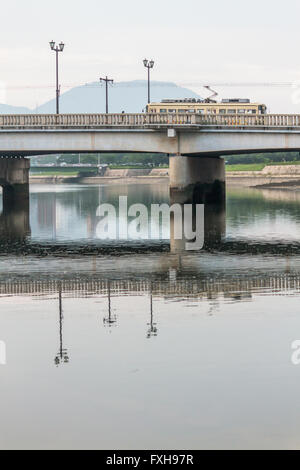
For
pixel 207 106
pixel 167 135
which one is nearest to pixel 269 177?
pixel 207 106

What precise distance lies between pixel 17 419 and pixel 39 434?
778mm

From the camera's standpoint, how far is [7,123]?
2958 inches

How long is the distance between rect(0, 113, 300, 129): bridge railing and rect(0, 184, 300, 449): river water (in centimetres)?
3430

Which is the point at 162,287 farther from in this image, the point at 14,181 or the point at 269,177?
the point at 269,177

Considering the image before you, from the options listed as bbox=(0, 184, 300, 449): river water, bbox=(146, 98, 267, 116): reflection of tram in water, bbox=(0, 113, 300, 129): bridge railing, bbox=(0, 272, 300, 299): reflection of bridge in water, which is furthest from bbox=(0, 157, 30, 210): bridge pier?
bbox=(0, 272, 300, 299): reflection of bridge in water

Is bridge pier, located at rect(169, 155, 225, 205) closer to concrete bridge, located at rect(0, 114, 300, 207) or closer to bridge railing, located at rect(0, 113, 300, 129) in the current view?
concrete bridge, located at rect(0, 114, 300, 207)

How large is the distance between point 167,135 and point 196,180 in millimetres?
8132

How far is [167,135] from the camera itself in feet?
236

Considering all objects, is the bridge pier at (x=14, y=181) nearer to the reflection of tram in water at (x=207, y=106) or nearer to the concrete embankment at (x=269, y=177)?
the reflection of tram in water at (x=207, y=106)

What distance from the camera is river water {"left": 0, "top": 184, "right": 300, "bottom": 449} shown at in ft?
44.6

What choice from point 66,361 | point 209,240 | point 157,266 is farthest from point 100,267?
point 66,361

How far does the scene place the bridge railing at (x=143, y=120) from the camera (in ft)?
228

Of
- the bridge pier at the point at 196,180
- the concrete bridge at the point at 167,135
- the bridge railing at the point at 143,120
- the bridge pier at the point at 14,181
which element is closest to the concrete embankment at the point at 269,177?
the bridge pier at the point at 196,180
